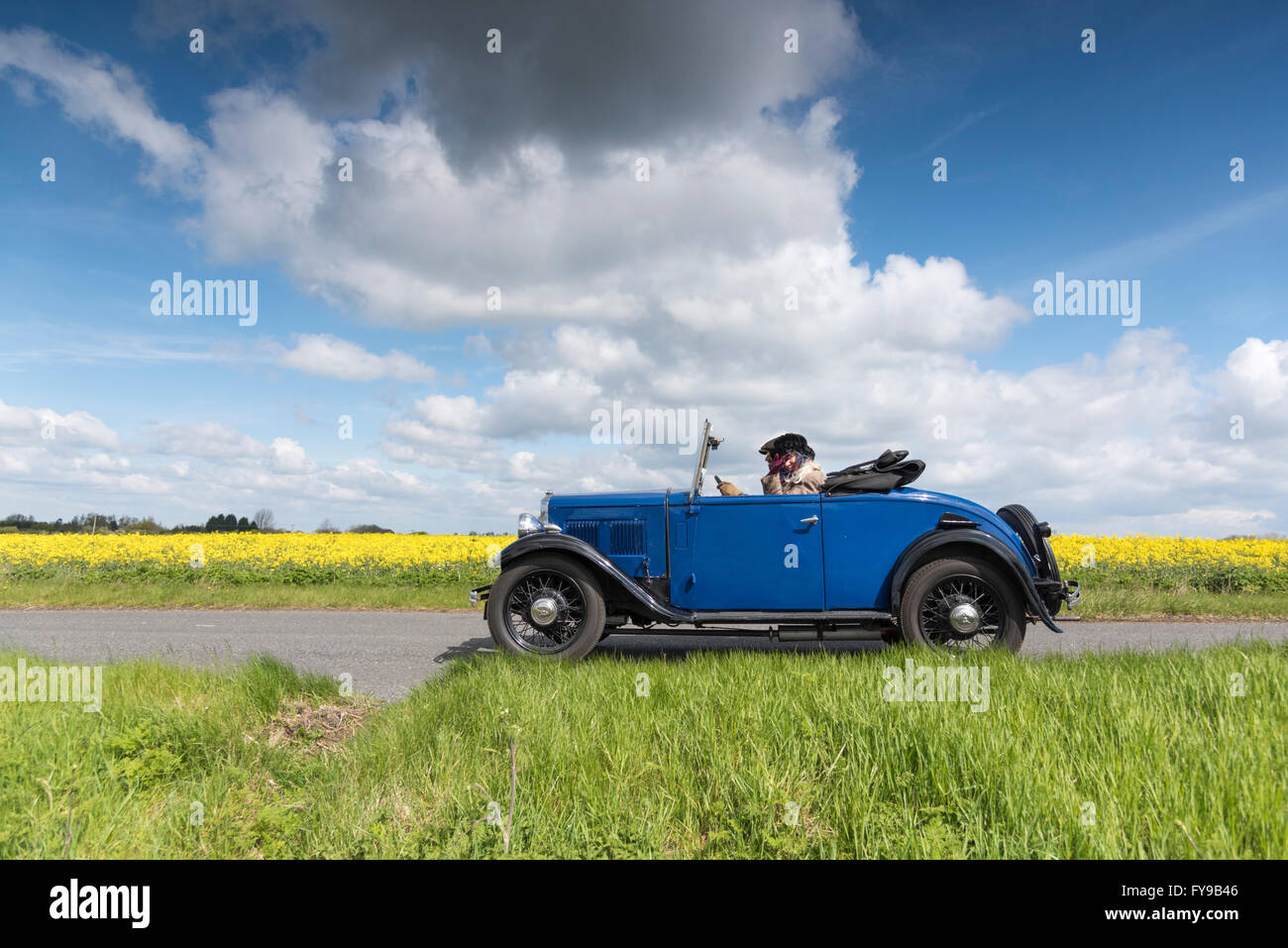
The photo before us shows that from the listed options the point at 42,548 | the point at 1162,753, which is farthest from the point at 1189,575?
the point at 42,548

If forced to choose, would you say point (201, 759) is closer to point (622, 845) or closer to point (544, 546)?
point (622, 845)

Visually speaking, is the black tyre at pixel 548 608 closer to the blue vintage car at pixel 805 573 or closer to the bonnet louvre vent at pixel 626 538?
the blue vintage car at pixel 805 573

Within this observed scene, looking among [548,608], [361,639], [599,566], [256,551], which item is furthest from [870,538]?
[256,551]

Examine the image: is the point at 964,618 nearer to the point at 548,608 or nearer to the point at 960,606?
the point at 960,606

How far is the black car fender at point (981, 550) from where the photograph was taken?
5.61m

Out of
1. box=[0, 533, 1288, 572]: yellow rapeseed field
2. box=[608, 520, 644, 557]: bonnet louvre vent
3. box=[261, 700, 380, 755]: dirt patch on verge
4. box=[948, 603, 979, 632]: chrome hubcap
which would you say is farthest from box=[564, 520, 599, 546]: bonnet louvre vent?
box=[0, 533, 1288, 572]: yellow rapeseed field

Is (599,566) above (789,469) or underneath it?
underneath

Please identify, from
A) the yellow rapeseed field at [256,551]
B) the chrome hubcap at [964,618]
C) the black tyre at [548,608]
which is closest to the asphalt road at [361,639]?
the black tyre at [548,608]

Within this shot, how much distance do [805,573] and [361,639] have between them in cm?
516

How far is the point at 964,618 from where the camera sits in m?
5.58

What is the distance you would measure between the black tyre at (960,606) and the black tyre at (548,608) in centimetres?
258

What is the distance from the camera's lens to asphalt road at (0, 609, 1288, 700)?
6.52 meters

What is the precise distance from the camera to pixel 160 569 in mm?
14359
